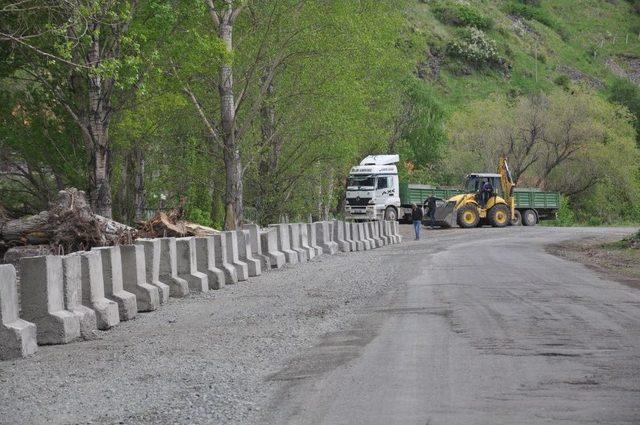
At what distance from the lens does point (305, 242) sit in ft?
100

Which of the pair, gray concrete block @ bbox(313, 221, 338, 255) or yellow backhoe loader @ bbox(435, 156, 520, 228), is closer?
gray concrete block @ bbox(313, 221, 338, 255)

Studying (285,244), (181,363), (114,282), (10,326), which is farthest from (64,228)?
(181,363)

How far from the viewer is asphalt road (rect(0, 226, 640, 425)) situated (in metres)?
7.66

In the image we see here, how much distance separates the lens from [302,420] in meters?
7.33

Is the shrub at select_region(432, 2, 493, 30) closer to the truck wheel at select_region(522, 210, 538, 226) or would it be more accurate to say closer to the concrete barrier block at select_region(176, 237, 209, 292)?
the truck wheel at select_region(522, 210, 538, 226)

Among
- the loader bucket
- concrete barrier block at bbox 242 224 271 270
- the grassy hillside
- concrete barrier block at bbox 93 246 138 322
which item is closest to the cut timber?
concrete barrier block at bbox 242 224 271 270

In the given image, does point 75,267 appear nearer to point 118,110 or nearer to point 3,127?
point 118,110

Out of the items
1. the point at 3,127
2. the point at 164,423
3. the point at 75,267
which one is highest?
the point at 3,127

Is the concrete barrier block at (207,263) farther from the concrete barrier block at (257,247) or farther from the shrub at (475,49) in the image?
the shrub at (475,49)

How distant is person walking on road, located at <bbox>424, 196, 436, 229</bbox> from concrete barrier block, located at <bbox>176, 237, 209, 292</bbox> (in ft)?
137

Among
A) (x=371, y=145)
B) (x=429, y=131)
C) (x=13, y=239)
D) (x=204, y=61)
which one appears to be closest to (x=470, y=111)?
(x=429, y=131)

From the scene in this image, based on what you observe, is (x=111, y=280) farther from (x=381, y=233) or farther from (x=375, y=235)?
Result: (x=381, y=233)

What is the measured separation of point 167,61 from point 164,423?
85.9 feet

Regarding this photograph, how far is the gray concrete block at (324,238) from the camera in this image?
3353cm
